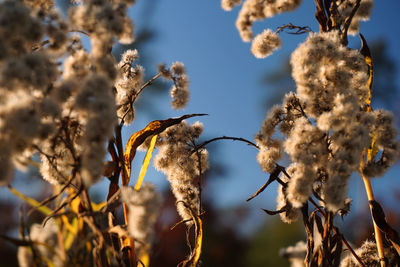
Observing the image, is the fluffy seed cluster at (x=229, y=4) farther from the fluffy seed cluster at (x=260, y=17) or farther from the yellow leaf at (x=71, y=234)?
the yellow leaf at (x=71, y=234)

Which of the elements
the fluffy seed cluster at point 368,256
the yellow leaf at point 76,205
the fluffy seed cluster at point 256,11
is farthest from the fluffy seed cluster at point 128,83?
the fluffy seed cluster at point 368,256

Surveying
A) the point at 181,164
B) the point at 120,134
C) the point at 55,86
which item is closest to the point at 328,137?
the point at 181,164

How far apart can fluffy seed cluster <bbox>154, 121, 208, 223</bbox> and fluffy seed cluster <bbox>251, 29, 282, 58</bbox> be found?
408 mm

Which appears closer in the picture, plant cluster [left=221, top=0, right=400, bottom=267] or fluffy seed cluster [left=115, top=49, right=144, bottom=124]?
plant cluster [left=221, top=0, right=400, bottom=267]

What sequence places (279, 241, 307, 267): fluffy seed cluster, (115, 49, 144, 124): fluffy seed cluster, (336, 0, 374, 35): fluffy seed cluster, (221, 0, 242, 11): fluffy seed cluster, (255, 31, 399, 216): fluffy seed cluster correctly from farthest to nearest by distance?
1. (221, 0, 242, 11): fluffy seed cluster
2. (279, 241, 307, 267): fluffy seed cluster
3. (336, 0, 374, 35): fluffy seed cluster
4. (115, 49, 144, 124): fluffy seed cluster
5. (255, 31, 399, 216): fluffy seed cluster

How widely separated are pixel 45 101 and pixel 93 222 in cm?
29

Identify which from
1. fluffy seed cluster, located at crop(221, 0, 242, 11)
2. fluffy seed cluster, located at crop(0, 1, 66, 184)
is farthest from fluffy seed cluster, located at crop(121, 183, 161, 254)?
fluffy seed cluster, located at crop(221, 0, 242, 11)

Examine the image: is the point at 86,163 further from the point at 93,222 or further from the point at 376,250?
the point at 376,250

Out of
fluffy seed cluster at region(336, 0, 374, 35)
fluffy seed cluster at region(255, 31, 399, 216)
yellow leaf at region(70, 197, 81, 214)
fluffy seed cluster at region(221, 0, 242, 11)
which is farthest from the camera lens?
fluffy seed cluster at region(221, 0, 242, 11)

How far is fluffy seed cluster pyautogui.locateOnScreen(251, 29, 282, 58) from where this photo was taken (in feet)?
4.24

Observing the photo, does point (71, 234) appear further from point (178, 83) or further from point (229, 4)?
point (229, 4)

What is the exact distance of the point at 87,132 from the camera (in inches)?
25.9

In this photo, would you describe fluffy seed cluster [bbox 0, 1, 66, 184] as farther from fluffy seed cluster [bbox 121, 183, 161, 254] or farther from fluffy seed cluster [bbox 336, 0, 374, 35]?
fluffy seed cluster [bbox 336, 0, 374, 35]

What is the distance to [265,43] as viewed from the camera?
129 centimetres
